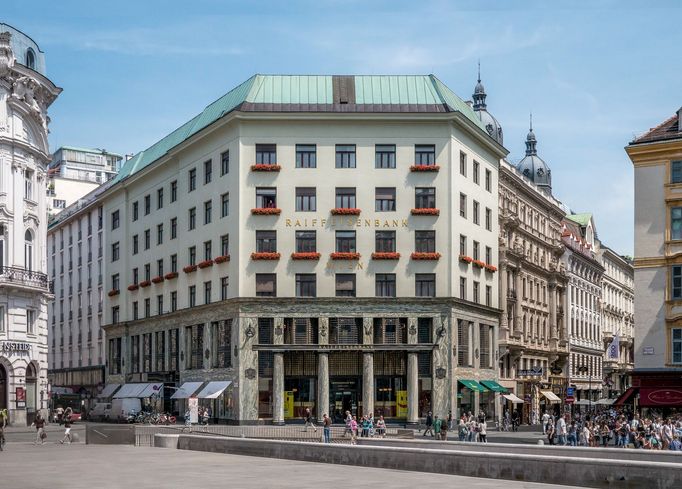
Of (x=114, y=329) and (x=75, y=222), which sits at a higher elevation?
(x=75, y=222)

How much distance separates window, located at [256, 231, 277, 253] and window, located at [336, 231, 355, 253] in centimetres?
455

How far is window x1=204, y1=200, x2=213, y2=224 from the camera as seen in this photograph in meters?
85.1

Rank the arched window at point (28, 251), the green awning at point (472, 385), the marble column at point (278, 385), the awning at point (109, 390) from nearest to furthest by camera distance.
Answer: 1. the marble column at point (278, 385)
2. the green awning at point (472, 385)
3. the arched window at point (28, 251)
4. the awning at point (109, 390)

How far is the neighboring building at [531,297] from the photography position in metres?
101

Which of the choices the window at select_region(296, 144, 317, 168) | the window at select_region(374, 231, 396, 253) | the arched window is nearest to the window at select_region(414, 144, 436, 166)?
the window at select_region(374, 231, 396, 253)

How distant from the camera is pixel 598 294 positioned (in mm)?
143750

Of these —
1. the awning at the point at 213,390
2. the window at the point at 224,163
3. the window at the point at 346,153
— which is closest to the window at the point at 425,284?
the window at the point at 346,153

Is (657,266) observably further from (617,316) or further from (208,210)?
(617,316)

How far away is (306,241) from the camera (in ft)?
263

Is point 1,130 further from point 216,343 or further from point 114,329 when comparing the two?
point 114,329

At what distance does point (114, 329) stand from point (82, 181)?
59673mm

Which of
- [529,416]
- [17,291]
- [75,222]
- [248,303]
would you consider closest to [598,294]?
[529,416]

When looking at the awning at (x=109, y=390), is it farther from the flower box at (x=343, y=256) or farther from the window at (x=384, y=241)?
the window at (x=384, y=241)

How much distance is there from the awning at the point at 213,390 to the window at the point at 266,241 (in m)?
9.93
